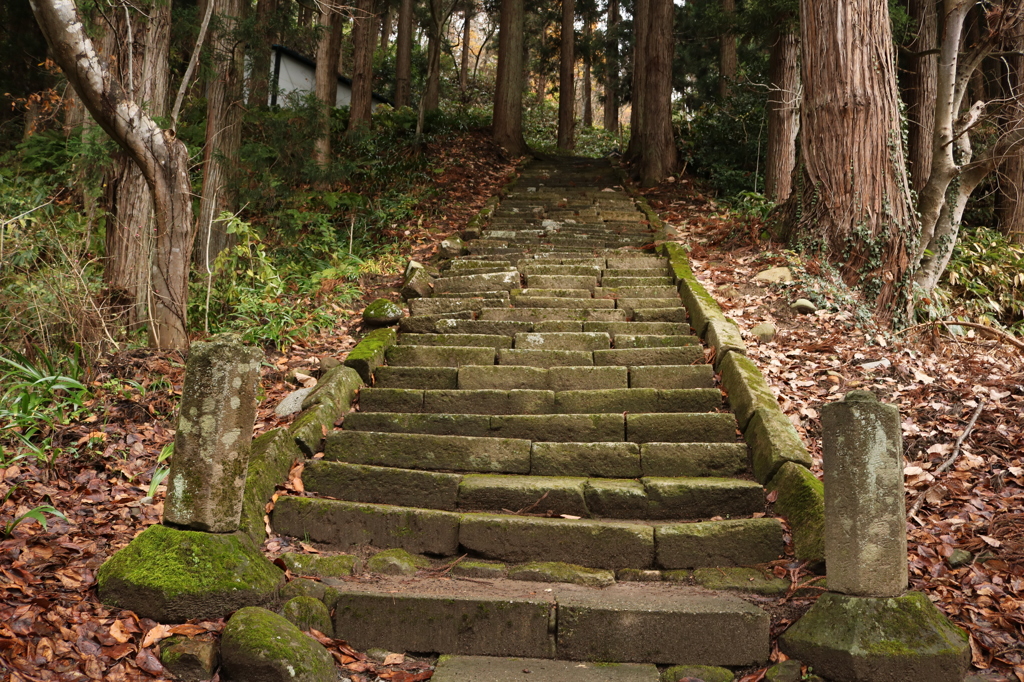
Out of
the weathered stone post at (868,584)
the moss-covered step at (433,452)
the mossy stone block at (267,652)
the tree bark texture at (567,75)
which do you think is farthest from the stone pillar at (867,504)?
the tree bark texture at (567,75)

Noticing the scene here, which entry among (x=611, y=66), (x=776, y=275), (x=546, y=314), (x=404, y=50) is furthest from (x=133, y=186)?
(x=611, y=66)

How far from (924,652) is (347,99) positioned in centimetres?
2211

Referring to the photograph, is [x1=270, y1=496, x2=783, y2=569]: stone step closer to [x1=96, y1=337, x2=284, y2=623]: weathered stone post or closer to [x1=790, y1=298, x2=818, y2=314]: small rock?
[x1=96, y1=337, x2=284, y2=623]: weathered stone post

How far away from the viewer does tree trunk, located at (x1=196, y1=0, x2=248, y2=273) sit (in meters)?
9.02

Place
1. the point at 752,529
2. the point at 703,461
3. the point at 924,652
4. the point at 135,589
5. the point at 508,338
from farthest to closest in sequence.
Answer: the point at 508,338
the point at 703,461
the point at 752,529
the point at 135,589
the point at 924,652

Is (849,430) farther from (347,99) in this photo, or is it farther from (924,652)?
(347,99)

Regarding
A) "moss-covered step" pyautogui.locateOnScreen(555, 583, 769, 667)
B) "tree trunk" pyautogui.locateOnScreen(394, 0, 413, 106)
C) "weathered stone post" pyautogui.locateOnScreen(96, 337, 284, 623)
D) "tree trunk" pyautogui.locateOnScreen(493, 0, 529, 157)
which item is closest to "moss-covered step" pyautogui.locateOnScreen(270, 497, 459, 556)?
"weathered stone post" pyautogui.locateOnScreen(96, 337, 284, 623)

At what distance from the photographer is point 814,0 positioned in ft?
26.1

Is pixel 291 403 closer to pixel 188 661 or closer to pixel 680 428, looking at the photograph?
pixel 188 661

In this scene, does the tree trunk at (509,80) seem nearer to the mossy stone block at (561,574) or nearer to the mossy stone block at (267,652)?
the mossy stone block at (561,574)

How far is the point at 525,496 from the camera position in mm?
4398

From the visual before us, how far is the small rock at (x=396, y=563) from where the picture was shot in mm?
4043

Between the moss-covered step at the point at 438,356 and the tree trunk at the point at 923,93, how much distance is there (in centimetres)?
805

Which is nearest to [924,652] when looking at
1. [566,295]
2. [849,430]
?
[849,430]
